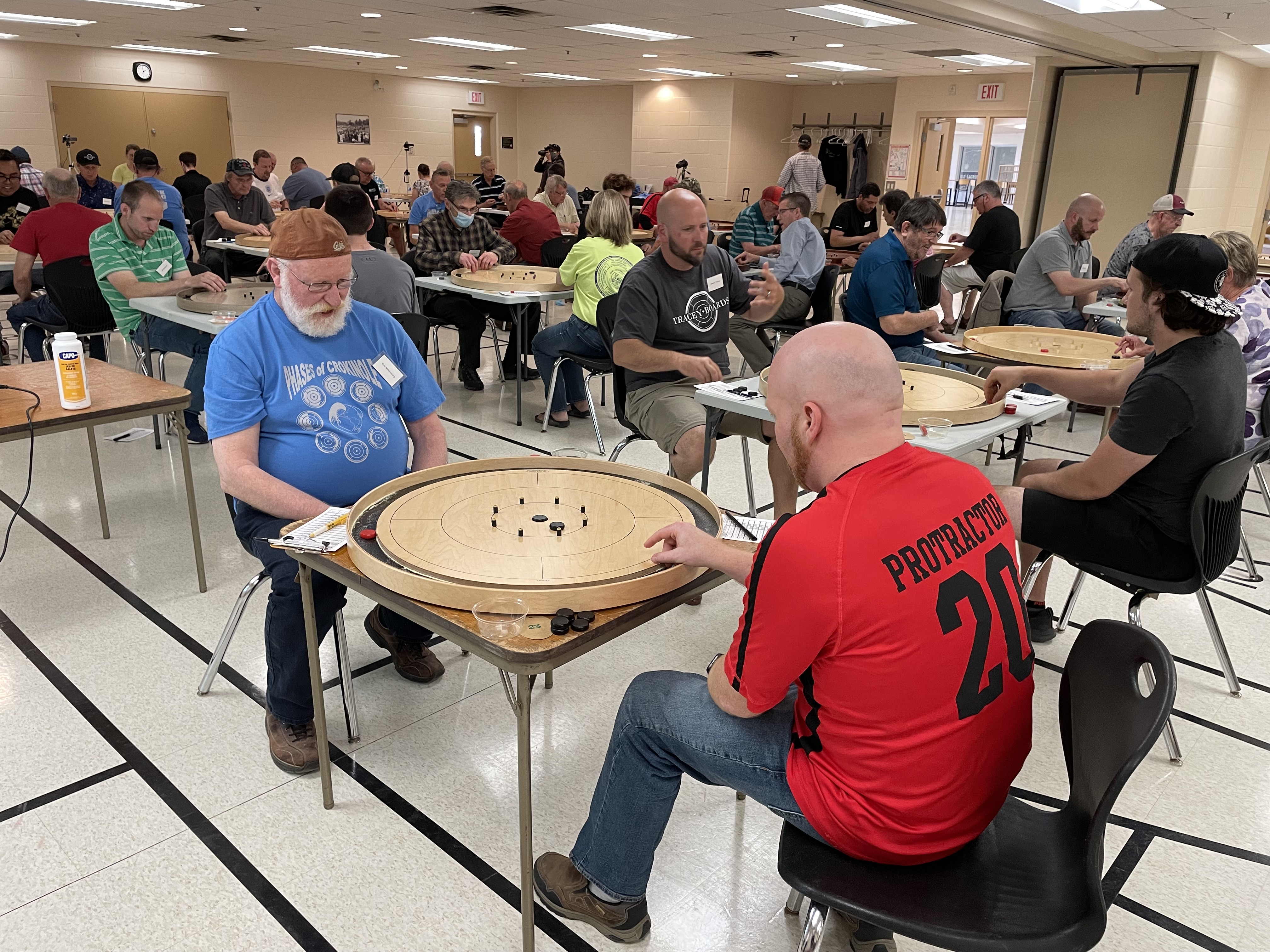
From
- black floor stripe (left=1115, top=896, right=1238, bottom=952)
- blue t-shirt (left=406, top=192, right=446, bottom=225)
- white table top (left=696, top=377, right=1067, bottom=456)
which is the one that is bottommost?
black floor stripe (left=1115, top=896, right=1238, bottom=952)

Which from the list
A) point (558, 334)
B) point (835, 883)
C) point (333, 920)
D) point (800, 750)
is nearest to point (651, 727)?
point (800, 750)

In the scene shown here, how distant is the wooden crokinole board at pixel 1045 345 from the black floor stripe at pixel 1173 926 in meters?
2.18

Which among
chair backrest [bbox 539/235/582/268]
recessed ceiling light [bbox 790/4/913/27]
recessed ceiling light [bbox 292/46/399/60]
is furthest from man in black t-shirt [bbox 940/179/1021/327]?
recessed ceiling light [bbox 292/46/399/60]

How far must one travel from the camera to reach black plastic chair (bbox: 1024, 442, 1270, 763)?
225 centimetres

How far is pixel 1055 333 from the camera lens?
13.6 feet

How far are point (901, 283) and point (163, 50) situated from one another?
1423 cm

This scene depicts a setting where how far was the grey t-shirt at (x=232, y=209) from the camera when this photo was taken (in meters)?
8.20

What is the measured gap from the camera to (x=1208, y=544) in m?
2.33

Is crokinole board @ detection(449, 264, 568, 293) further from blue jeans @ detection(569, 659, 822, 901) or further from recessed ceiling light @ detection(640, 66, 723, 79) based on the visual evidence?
recessed ceiling light @ detection(640, 66, 723, 79)

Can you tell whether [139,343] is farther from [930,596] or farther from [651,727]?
[930,596]

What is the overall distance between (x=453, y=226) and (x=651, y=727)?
5166mm

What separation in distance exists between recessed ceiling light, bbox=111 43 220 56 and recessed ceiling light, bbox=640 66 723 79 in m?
6.96

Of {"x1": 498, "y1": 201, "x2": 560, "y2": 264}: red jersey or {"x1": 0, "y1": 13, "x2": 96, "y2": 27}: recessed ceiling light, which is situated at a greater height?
{"x1": 0, "y1": 13, "x2": 96, "y2": 27}: recessed ceiling light

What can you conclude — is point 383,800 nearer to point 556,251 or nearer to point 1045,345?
point 1045,345
